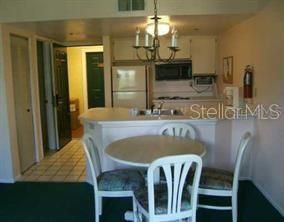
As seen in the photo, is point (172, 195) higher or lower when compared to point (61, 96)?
lower

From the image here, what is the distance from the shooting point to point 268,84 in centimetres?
332

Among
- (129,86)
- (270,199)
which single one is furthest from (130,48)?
(270,199)

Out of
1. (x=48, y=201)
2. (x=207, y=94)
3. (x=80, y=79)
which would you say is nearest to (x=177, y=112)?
(x=48, y=201)

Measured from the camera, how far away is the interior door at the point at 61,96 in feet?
18.3

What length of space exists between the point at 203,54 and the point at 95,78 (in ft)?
11.0

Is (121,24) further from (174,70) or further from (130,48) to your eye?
(174,70)

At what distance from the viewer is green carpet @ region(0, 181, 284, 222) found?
2.98m

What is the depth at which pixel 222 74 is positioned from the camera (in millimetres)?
5438

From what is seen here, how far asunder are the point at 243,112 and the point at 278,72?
2.70 feet

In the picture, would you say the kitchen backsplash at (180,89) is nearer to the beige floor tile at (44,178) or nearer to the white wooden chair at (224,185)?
the beige floor tile at (44,178)

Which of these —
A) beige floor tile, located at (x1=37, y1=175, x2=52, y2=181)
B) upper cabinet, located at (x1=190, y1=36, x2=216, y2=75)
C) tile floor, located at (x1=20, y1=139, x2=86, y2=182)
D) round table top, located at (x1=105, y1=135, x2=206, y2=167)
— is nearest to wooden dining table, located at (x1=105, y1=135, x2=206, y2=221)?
round table top, located at (x1=105, y1=135, x2=206, y2=167)

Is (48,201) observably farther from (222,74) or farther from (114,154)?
(222,74)

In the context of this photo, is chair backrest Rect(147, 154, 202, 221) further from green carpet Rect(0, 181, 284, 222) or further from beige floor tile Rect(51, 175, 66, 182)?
beige floor tile Rect(51, 175, 66, 182)

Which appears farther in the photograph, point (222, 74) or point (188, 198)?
point (222, 74)
